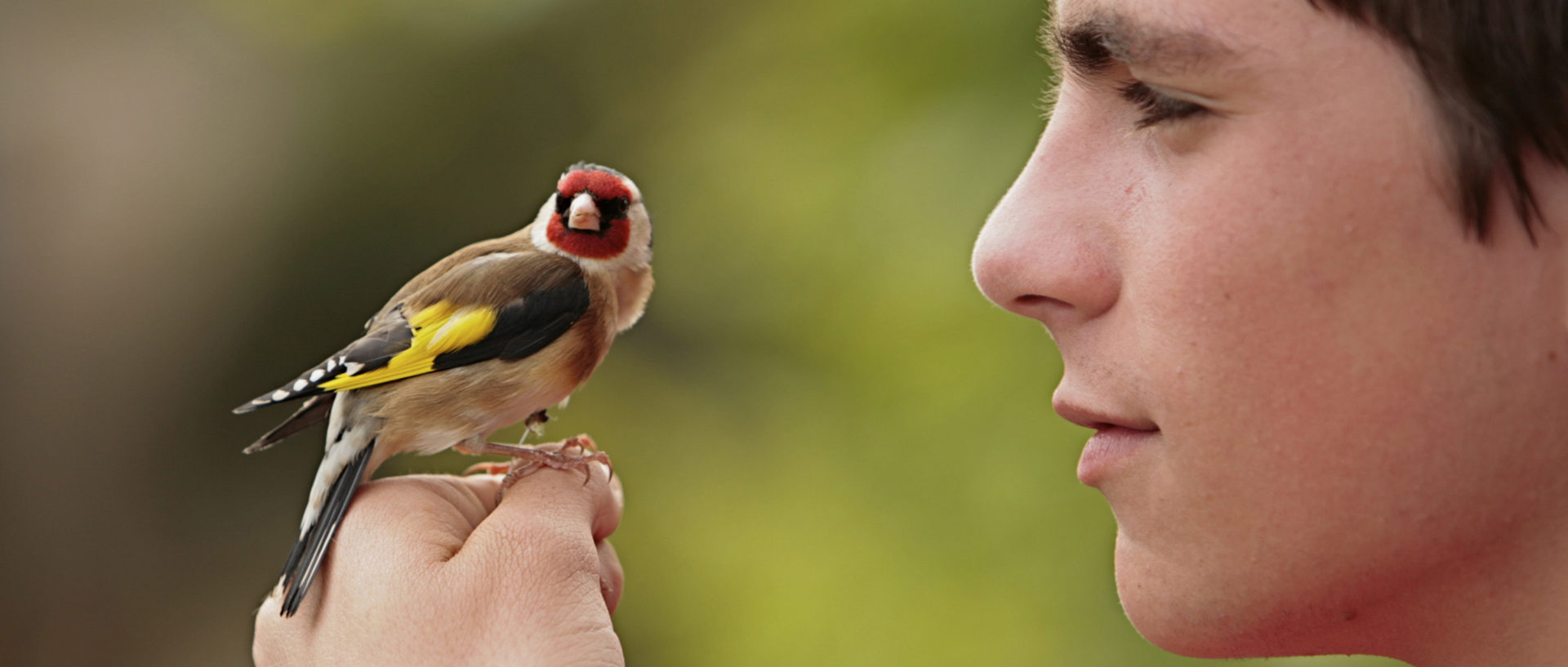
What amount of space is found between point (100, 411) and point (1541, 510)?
344 centimetres

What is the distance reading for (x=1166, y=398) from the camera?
760 mm

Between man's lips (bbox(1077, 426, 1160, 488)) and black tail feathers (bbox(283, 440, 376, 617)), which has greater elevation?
man's lips (bbox(1077, 426, 1160, 488))

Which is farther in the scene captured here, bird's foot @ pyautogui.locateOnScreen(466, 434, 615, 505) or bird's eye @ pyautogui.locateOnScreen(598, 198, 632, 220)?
bird's eye @ pyautogui.locateOnScreen(598, 198, 632, 220)

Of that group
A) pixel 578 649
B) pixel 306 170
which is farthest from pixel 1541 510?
pixel 306 170

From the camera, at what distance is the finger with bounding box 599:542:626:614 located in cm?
115

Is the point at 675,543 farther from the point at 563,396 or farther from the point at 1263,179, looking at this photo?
the point at 1263,179

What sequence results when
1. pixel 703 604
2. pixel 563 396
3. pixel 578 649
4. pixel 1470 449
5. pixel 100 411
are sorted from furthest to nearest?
1. pixel 100 411
2. pixel 703 604
3. pixel 563 396
4. pixel 578 649
5. pixel 1470 449

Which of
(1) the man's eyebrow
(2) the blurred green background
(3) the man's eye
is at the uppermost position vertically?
(1) the man's eyebrow

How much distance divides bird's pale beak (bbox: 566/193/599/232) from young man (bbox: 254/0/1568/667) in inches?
31.0

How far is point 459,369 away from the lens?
51.7 inches

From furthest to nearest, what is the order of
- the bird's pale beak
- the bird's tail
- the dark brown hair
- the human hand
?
the bird's pale beak
the bird's tail
the human hand
the dark brown hair

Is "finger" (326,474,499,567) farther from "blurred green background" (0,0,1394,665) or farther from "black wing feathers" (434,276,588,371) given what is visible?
"blurred green background" (0,0,1394,665)

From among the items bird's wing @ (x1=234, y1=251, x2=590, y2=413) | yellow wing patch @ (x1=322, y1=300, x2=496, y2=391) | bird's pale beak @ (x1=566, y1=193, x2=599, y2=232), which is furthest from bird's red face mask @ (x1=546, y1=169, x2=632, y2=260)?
yellow wing patch @ (x1=322, y1=300, x2=496, y2=391)

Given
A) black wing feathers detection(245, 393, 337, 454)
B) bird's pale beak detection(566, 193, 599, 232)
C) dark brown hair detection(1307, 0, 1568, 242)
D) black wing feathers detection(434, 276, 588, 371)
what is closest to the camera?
dark brown hair detection(1307, 0, 1568, 242)
